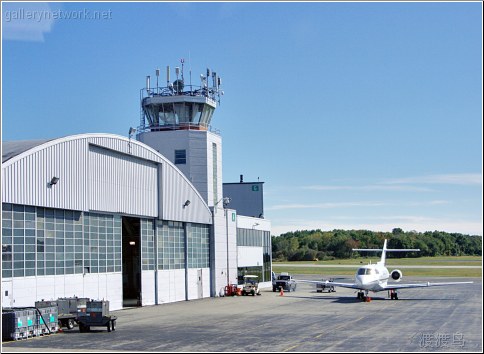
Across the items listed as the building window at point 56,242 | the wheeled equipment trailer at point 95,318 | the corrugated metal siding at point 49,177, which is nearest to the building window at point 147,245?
the building window at point 56,242

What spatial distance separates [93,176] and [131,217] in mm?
7253

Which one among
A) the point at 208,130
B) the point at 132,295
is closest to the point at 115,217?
the point at 132,295

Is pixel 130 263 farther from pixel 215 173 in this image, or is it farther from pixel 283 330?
pixel 283 330

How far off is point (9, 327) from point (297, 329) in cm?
1361

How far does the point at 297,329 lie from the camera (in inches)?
1332

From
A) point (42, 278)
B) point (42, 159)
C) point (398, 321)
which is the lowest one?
point (398, 321)

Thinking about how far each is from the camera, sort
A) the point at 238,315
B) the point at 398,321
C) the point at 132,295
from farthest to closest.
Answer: the point at 132,295
the point at 238,315
the point at 398,321

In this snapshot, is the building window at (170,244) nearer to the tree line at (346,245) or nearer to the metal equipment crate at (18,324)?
the metal equipment crate at (18,324)

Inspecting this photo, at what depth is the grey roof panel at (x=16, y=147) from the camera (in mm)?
38188

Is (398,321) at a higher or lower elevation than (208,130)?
lower

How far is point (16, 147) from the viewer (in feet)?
133

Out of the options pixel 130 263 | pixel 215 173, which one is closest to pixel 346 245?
pixel 215 173

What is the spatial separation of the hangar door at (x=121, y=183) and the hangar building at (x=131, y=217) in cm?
8

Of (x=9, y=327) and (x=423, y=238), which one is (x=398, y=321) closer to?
(x=9, y=327)
